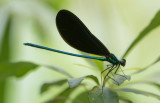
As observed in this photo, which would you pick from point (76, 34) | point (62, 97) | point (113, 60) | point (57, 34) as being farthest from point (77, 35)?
point (57, 34)

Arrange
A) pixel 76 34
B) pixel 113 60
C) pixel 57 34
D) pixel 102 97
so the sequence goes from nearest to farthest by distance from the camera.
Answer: pixel 102 97, pixel 76 34, pixel 113 60, pixel 57 34

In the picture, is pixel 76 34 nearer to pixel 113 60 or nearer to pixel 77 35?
pixel 77 35

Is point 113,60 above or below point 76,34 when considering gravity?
below

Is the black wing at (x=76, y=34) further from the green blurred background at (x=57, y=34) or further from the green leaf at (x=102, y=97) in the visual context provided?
the green blurred background at (x=57, y=34)

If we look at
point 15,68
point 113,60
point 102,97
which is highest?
point 15,68

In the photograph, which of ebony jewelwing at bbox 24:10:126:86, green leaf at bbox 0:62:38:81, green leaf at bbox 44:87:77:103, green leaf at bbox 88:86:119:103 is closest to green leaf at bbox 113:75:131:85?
green leaf at bbox 88:86:119:103

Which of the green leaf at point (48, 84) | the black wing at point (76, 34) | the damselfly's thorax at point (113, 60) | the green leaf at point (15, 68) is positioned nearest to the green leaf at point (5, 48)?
the green leaf at point (15, 68)

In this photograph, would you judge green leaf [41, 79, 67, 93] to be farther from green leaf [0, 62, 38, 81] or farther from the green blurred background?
the green blurred background
